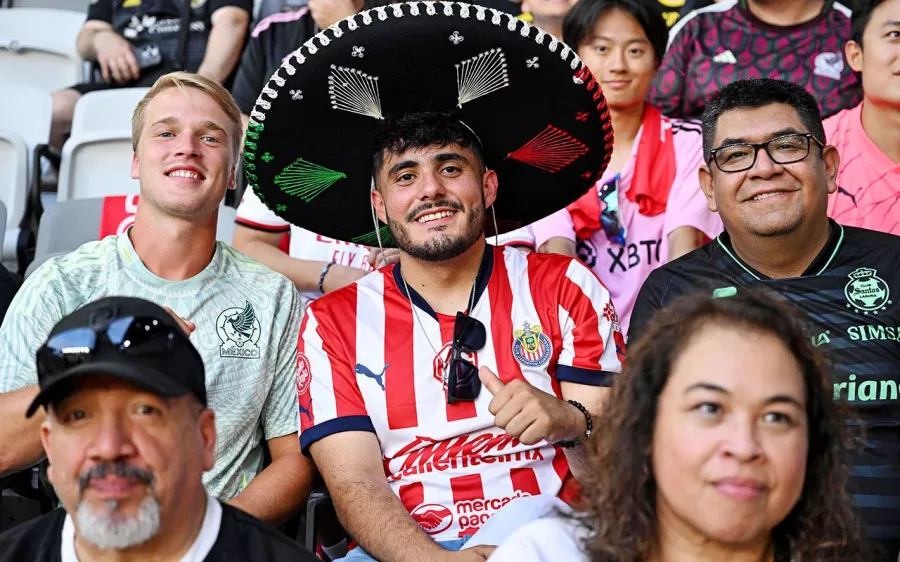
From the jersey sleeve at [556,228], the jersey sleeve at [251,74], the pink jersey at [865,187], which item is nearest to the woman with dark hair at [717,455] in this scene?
the pink jersey at [865,187]

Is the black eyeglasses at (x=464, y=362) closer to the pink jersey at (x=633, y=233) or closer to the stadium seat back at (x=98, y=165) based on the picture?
the pink jersey at (x=633, y=233)

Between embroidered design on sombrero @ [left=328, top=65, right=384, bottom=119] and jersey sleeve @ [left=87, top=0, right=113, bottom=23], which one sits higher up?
jersey sleeve @ [left=87, top=0, right=113, bottom=23]

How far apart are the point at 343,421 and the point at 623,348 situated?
77cm

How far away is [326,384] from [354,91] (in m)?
0.77

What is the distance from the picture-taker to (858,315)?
2926 mm

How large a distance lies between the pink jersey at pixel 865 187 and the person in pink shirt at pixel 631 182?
43 centimetres

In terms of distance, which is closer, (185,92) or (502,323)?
(502,323)

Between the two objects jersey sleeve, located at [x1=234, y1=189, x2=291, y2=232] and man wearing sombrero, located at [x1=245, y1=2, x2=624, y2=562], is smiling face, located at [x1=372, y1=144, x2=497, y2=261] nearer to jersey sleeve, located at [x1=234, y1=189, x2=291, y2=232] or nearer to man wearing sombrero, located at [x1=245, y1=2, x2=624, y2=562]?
man wearing sombrero, located at [x1=245, y1=2, x2=624, y2=562]

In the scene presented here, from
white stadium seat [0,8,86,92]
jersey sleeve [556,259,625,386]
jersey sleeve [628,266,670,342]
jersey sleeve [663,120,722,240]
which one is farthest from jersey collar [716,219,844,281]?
white stadium seat [0,8,86,92]

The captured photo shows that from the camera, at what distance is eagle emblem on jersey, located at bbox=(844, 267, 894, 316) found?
293 cm

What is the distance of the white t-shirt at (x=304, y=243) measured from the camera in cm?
418

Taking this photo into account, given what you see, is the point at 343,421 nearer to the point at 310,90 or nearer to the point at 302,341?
the point at 302,341

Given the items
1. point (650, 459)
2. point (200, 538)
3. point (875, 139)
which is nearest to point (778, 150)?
point (875, 139)

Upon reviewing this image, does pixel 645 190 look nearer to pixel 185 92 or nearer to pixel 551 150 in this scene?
pixel 551 150
